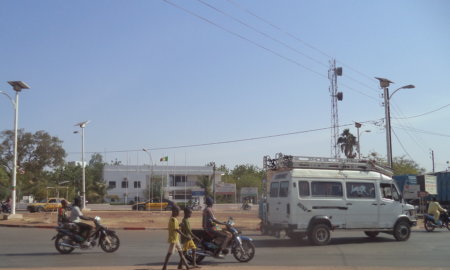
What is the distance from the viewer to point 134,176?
66.8 meters

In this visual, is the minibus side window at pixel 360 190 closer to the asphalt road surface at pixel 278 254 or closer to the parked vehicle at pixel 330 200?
the parked vehicle at pixel 330 200

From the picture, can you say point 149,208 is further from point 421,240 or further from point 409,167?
point 409,167

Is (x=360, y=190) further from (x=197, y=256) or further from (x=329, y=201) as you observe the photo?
(x=197, y=256)

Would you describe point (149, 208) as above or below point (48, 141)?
below

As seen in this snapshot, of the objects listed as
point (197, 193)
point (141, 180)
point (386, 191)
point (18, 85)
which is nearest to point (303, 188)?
point (386, 191)

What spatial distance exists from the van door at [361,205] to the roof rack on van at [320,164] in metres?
0.66

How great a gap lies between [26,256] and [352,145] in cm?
4812

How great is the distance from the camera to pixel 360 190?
14570 mm

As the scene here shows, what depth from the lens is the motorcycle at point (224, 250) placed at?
9930 millimetres

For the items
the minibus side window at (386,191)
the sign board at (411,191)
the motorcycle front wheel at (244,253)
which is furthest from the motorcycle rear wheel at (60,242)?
the sign board at (411,191)

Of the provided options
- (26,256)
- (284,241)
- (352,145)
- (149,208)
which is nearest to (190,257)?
(26,256)

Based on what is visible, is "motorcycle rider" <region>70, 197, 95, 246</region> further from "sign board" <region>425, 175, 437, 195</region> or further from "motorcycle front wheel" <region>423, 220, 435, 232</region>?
"sign board" <region>425, 175, 437, 195</region>

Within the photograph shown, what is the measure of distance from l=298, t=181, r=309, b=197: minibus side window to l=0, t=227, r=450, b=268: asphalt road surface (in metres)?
1.75

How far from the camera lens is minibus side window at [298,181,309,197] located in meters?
13.7
